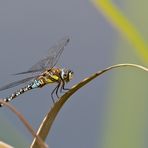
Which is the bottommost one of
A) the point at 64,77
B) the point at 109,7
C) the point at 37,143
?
the point at 37,143

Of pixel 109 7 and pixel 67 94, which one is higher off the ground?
pixel 109 7

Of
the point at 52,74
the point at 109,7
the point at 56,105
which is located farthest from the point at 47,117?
the point at 109,7

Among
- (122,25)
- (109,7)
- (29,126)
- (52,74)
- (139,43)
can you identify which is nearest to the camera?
(29,126)

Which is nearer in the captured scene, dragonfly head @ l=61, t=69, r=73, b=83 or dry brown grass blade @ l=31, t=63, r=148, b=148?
dry brown grass blade @ l=31, t=63, r=148, b=148

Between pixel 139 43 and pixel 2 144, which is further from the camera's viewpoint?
pixel 139 43

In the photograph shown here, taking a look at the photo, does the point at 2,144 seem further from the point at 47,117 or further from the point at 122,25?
the point at 122,25

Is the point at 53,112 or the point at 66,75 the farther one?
the point at 66,75

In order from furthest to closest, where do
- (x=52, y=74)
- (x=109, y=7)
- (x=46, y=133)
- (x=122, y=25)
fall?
1. (x=122, y=25)
2. (x=109, y=7)
3. (x=52, y=74)
4. (x=46, y=133)

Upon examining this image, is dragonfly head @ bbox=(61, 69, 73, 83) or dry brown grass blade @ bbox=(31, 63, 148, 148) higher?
dragonfly head @ bbox=(61, 69, 73, 83)

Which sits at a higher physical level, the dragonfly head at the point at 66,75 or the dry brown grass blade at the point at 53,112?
the dragonfly head at the point at 66,75

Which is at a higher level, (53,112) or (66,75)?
(66,75)

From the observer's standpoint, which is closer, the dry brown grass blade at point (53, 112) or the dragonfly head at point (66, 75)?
the dry brown grass blade at point (53, 112)
